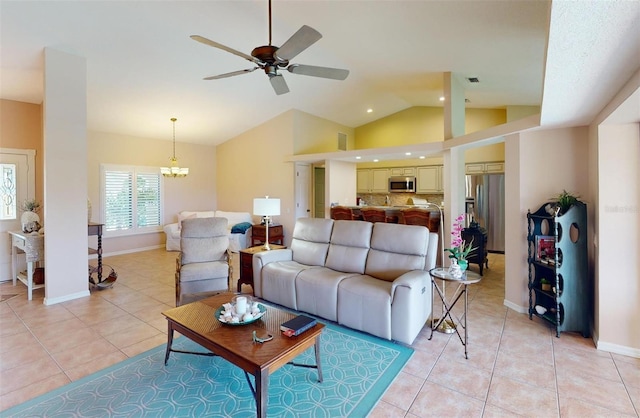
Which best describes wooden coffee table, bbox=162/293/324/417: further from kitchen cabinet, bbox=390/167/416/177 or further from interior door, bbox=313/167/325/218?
kitchen cabinet, bbox=390/167/416/177

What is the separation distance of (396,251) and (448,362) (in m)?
1.19

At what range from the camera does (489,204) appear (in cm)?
677

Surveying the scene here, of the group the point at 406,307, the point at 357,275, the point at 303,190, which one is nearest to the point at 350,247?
the point at 357,275

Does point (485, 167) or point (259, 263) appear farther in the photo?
point (485, 167)

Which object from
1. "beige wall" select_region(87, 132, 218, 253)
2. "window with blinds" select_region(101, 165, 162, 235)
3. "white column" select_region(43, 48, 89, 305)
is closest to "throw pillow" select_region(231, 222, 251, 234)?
"beige wall" select_region(87, 132, 218, 253)

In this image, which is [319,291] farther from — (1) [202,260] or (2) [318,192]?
(2) [318,192]

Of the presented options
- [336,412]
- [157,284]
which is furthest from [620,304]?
[157,284]

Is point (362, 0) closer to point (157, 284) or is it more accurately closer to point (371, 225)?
point (371, 225)

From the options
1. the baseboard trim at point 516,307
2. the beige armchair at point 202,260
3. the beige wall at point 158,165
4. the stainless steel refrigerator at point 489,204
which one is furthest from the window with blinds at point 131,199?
the baseboard trim at point 516,307

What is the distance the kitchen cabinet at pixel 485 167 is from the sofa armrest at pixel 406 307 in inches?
208

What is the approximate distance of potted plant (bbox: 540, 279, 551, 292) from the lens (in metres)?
3.28

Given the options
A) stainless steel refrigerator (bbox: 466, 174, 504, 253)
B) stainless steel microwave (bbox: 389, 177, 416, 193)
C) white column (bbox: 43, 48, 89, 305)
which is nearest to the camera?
white column (bbox: 43, 48, 89, 305)

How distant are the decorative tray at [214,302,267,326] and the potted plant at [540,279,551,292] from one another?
297 cm

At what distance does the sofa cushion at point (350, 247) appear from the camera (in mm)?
3609
